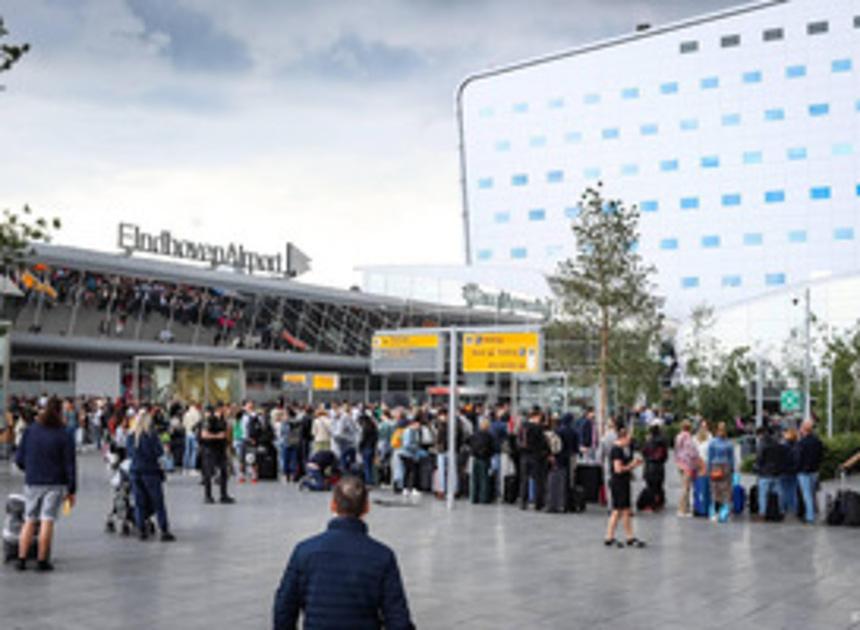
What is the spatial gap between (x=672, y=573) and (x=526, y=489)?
718cm

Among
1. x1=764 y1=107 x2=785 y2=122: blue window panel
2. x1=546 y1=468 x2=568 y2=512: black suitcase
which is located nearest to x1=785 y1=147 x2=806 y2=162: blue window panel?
x1=764 y1=107 x2=785 y2=122: blue window panel

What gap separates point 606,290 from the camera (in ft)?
74.4

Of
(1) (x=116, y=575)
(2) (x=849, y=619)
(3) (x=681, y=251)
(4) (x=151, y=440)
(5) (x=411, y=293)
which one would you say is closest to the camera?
(2) (x=849, y=619)

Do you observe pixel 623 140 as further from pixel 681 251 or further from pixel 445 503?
pixel 445 503

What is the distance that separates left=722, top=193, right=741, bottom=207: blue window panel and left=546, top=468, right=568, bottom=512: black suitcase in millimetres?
57100

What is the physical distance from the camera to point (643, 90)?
7469 centimetres

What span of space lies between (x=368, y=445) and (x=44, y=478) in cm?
1142

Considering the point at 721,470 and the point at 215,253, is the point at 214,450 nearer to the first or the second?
the point at 721,470

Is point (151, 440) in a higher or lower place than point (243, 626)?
higher

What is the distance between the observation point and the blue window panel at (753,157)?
69.4 meters

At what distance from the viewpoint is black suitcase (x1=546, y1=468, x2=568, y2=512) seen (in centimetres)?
1744

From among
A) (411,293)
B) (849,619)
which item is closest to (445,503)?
(849,619)

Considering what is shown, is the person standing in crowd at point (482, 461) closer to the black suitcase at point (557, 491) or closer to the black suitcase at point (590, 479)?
the black suitcase at point (557, 491)

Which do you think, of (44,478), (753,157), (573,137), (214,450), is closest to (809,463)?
(214,450)
